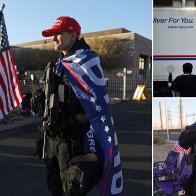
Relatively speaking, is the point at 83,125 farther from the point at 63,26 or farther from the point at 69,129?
the point at 63,26

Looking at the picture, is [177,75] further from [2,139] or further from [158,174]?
[2,139]

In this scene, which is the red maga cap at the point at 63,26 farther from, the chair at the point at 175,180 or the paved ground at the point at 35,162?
the paved ground at the point at 35,162

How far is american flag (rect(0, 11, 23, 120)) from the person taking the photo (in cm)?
451

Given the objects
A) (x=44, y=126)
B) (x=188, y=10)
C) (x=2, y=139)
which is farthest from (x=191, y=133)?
(x=2, y=139)

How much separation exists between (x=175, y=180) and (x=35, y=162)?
3.34 meters

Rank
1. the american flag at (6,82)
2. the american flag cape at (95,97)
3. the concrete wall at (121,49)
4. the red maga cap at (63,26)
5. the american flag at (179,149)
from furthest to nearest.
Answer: the concrete wall at (121,49) < the american flag at (6,82) < the american flag at (179,149) < the red maga cap at (63,26) < the american flag cape at (95,97)

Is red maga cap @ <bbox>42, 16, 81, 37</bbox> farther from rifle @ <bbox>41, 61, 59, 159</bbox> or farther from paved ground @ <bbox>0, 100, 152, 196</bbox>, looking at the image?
paved ground @ <bbox>0, 100, 152, 196</bbox>

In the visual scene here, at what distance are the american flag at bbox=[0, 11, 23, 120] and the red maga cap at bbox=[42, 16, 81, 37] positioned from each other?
1.99 meters

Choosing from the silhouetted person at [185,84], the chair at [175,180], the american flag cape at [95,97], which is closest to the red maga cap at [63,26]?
the american flag cape at [95,97]

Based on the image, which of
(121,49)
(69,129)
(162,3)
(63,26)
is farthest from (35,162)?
(121,49)

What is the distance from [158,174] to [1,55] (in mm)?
2672

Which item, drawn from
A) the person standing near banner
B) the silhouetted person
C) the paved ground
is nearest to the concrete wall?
the paved ground

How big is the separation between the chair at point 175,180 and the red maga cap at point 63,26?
134 centimetres

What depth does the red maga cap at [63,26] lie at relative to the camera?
2637 millimetres
